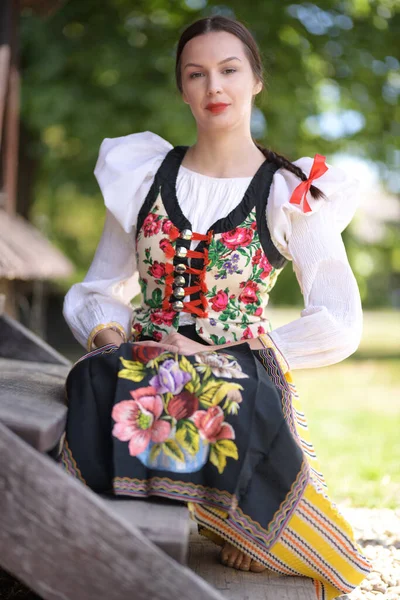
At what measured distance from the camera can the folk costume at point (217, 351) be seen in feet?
5.88

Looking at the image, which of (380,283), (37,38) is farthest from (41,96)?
(380,283)

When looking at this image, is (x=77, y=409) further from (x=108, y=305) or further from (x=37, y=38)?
(x=37, y=38)

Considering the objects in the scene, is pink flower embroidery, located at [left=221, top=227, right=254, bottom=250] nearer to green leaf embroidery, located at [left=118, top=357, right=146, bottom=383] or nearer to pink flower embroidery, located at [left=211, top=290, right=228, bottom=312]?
pink flower embroidery, located at [left=211, top=290, right=228, bottom=312]

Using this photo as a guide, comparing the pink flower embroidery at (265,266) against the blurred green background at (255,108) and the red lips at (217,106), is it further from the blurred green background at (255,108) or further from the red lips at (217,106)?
the blurred green background at (255,108)

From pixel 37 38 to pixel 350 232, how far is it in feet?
16.7

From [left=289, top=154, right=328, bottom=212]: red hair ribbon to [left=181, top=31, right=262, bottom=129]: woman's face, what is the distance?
0.30 metres

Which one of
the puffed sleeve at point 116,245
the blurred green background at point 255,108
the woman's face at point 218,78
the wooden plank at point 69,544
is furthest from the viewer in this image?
the blurred green background at point 255,108

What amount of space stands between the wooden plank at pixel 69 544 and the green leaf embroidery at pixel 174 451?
0.88 ft

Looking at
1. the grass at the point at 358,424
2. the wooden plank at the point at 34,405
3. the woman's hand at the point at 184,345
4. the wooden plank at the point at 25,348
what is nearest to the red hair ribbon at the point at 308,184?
the woman's hand at the point at 184,345

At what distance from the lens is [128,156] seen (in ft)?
8.16

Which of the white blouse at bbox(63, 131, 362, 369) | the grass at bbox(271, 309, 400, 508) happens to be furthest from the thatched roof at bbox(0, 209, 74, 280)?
the grass at bbox(271, 309, 400, 508)

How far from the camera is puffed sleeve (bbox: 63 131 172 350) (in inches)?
94.3

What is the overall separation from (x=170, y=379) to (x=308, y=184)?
2.52 ft

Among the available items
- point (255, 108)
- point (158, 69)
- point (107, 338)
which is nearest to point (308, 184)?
point (107, 338)
